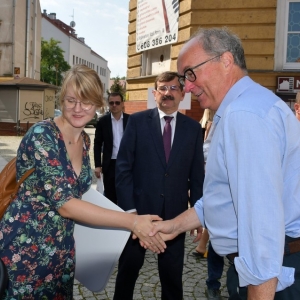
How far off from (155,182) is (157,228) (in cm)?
75

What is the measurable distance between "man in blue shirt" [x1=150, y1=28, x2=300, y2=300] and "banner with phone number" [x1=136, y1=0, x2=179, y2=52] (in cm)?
874

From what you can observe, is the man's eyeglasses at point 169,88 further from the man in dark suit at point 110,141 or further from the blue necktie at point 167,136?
the man in dark suit at point 110,141

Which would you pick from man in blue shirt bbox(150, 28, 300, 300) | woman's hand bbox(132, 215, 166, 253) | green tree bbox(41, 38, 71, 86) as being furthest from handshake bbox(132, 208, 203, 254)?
green tree bbox(41, 38, 71, 86)

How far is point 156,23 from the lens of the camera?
1142 cm

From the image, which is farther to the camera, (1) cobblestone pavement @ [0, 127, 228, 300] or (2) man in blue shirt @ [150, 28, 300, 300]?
(1) cobblestone pavement @ [0, 127, 228, 300]

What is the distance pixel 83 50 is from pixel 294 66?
2939 inches

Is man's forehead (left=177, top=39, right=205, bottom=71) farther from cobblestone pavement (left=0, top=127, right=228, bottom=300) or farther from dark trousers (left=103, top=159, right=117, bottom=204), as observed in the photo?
dark trousers (left=103, top=159, right=117, bottom=204)

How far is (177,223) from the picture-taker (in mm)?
2943

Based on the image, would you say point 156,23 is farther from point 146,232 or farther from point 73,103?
point 73,103

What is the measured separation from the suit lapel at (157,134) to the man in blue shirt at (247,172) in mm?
1580

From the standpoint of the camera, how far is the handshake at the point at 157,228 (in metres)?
2.86

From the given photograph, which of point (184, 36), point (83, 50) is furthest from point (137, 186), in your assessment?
point (83, 50)

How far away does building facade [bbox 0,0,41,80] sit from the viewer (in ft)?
105

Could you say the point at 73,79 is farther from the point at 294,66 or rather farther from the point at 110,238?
the point at 294,66
